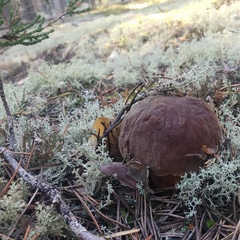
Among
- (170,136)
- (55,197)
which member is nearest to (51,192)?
(55,197)

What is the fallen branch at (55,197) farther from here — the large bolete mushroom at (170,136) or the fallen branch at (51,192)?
the large bolete mushroom at (170,136)

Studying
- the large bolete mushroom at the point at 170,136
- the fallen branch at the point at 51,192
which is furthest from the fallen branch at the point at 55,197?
the large bolete mushroom at the point at 170,136

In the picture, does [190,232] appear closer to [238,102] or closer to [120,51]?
[238,102]

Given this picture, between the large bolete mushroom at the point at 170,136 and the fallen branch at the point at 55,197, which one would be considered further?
the large bolete mushroom at the point at 170,136

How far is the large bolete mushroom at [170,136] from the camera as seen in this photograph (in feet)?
4.63

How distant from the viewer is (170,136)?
1.41 metres

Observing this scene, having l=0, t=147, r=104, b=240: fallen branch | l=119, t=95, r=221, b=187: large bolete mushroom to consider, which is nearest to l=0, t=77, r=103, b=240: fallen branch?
l=0, t=147, r=104, b=240: fallen branch

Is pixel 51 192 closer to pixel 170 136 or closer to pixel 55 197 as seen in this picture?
pixel 55 197

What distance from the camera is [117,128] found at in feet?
5.65

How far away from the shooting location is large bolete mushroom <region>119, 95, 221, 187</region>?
1.41 metres

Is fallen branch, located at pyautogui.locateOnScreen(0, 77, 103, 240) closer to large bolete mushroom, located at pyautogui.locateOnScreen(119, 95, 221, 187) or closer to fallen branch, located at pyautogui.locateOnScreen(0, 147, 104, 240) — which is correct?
fallen branch, located at pyautogui.locateOnScreen(0, 147, 104, 240)

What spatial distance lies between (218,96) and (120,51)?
3.27 m

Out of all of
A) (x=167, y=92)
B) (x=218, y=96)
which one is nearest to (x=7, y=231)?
(x=167, y=92)

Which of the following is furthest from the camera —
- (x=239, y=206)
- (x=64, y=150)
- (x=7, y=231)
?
(x=64, y=150)
